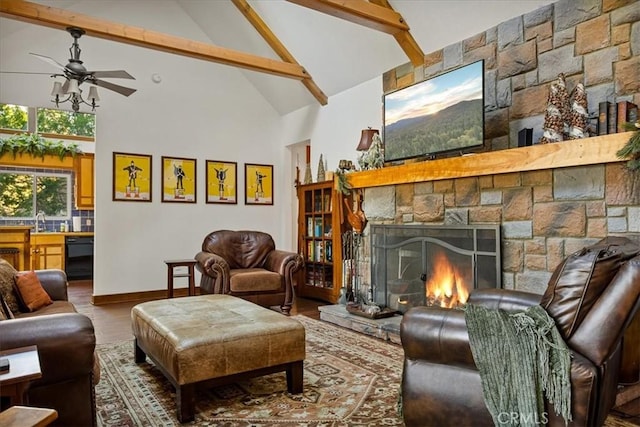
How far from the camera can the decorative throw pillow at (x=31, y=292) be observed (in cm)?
278

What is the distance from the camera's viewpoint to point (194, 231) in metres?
5.90

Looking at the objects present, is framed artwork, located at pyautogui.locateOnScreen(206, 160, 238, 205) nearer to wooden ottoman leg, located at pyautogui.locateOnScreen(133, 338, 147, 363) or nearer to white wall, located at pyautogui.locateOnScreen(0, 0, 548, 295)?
white wall, located at pyautogui.locateOnScreen(0, 0, 548, 295)

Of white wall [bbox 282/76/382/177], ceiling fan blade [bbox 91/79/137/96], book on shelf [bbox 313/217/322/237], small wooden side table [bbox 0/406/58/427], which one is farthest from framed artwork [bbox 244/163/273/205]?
small wooden side table [bbox 0/406/58/427]

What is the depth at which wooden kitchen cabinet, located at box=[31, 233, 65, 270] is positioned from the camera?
6996 millimetres

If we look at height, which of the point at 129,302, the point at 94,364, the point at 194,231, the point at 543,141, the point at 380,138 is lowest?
the point at 129,302

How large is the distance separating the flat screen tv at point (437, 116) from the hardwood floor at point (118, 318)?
1880 millimetres

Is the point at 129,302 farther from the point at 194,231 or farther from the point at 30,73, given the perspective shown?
the point at 30,73

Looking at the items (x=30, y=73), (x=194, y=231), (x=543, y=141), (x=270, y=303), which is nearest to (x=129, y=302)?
(x=194, y=231)

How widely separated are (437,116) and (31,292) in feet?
10.9

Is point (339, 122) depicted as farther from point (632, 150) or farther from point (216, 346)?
point (216, 346)

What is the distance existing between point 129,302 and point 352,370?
3.55 metres

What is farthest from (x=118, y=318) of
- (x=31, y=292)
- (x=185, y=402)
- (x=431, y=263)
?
(x=431, y=263)

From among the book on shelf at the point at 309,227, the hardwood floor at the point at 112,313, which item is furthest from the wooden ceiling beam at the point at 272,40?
the hardwood floor at the point at 112,313

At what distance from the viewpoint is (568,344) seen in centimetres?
156
